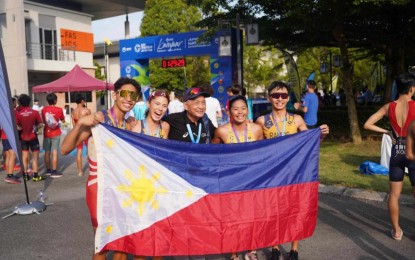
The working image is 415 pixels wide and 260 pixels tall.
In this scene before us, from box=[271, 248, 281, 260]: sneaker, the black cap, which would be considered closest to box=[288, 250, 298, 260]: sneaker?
box=[271, 248, 281, 260]: sneaker

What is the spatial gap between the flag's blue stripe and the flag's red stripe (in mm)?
109

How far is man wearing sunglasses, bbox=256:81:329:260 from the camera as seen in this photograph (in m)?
4.37

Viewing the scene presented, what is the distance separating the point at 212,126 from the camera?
14.8 feet

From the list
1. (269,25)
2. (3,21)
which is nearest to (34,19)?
(3,21)

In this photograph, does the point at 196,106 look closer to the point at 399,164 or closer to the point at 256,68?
the point at 399,164

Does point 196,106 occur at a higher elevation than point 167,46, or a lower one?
lower

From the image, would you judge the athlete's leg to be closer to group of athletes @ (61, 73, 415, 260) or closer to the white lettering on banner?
group of athletes @ (61, 73, 415, 260)

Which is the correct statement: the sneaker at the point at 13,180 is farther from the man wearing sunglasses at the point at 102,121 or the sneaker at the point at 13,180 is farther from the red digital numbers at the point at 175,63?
the red digital numbers at the point at 175,63

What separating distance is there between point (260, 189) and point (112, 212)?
56.3 inches

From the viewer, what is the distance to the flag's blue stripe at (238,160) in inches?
149

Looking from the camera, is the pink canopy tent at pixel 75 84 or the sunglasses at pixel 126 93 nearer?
the sunglasses at pixel 126 93

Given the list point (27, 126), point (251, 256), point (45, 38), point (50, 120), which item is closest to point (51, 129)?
point (50, 120)

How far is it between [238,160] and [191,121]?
0.66 metres

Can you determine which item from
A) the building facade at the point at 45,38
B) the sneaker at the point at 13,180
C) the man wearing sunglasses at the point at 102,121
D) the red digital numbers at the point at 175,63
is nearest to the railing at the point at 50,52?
the building facade at the point at 45,38
